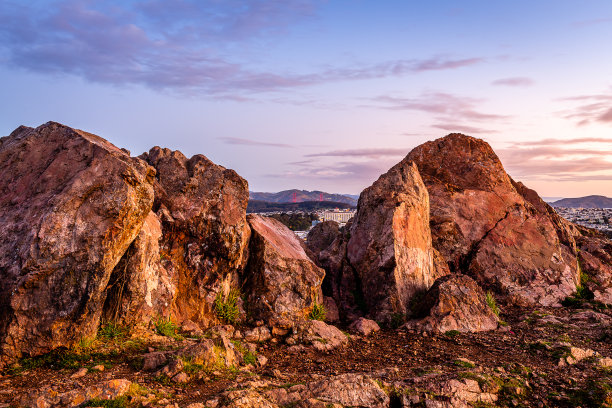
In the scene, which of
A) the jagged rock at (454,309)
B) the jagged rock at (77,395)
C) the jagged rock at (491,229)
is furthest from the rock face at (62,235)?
the jagged rock at (491,229)

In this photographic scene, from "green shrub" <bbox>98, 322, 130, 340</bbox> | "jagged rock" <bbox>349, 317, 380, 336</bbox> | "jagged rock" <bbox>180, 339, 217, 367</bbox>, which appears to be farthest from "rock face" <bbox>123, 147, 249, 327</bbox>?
"jagged rock" <bbox>349, 317, 380, 336</bbox>

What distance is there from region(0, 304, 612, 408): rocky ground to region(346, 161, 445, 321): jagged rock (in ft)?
6.64

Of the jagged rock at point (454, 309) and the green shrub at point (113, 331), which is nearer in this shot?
the green shrub at point (113, 331)

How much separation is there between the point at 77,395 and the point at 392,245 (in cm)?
998

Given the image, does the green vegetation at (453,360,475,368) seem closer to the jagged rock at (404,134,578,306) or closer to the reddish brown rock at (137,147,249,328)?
the reddish brown rock at (137,147,249,328)

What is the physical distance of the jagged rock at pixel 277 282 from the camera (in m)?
12.5

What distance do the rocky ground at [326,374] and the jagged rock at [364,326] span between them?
14.2 inches

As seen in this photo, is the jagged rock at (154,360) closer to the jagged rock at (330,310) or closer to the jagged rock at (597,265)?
the jagged rock at (330,310)

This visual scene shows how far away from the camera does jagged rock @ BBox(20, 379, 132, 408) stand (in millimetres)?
6270

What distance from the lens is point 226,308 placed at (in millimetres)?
12117

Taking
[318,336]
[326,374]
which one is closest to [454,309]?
[318,336]

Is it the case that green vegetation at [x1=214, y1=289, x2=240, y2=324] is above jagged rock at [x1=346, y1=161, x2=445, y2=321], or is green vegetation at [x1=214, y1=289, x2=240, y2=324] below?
below

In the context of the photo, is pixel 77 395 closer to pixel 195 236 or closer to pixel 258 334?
pixel 258 334

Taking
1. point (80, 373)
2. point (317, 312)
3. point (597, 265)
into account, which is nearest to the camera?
point (80, 373)
